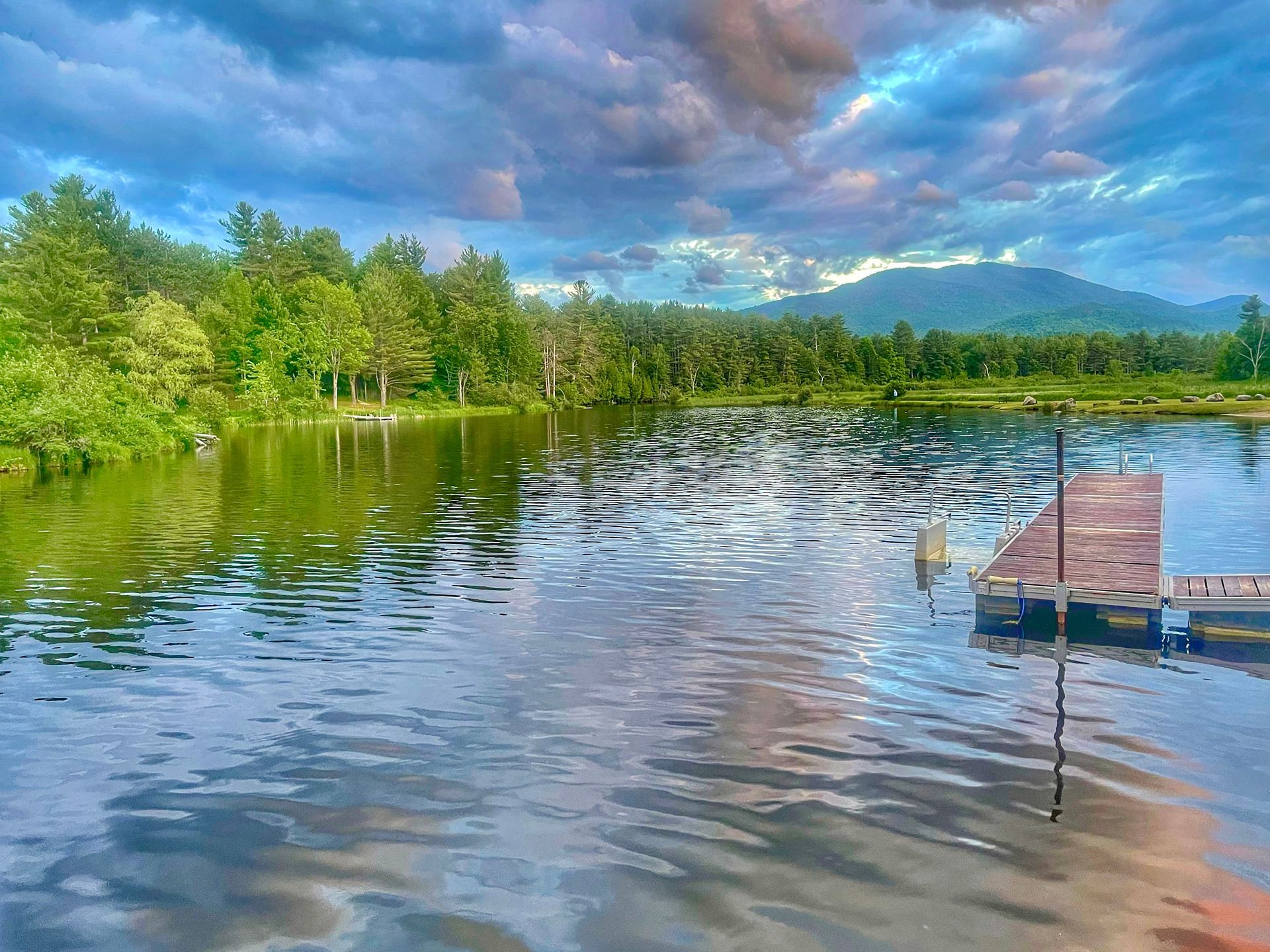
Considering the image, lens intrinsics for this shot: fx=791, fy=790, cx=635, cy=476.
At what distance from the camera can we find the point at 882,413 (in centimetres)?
12450

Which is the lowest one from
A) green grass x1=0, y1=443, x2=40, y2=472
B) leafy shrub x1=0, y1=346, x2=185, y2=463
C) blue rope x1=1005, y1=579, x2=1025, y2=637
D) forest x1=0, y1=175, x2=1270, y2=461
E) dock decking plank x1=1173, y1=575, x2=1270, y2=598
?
blue rope x1=1005, y1=579, x2=1025, y2=637

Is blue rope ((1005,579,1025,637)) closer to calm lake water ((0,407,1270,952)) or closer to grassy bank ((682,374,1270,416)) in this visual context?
calm lake water ((0,407,1270,952))

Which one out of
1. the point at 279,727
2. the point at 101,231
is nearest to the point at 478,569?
the point at 279,727

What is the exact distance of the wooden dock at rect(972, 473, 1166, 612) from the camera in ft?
60.3

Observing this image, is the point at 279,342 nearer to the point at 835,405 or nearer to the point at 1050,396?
the point at 835,405

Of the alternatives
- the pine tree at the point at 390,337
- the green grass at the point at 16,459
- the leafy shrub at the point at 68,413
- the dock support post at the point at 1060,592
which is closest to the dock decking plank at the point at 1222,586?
the dock support post at the point at 1060,592

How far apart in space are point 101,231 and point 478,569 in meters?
118

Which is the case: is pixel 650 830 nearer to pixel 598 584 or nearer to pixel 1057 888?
pixel 1057 888

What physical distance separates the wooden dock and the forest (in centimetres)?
5485

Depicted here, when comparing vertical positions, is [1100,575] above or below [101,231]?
below

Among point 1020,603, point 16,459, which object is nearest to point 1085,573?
point 1020,603

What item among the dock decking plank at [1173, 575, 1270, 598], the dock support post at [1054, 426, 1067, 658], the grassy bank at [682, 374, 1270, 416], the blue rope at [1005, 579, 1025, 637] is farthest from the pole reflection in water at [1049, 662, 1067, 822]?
the grassy bank at [682, 374, 1270, 416]

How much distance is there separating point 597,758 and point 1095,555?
644 inches

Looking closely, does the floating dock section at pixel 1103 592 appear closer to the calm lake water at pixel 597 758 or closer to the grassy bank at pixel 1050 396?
the calm lake water at pixel 597 758
